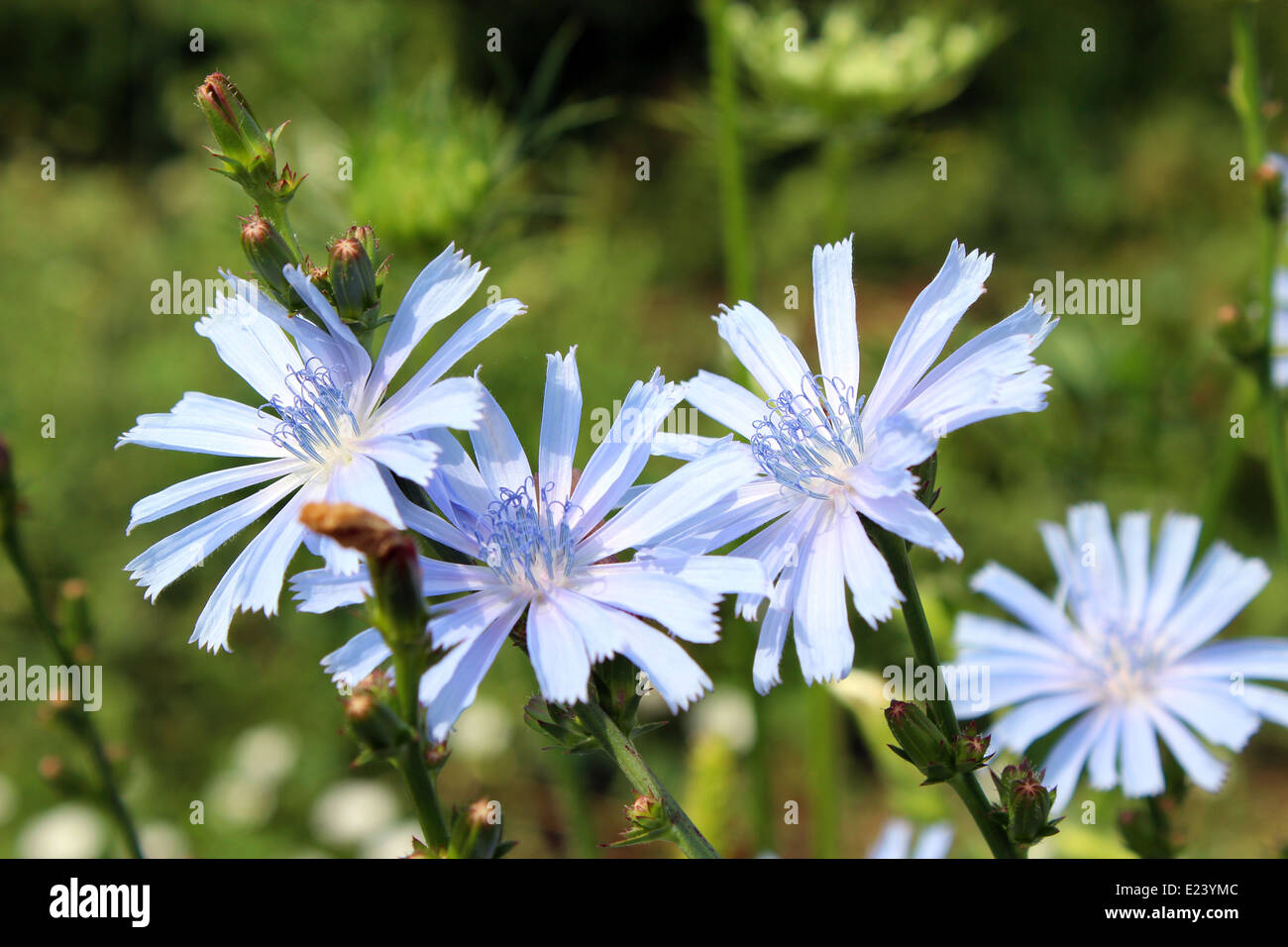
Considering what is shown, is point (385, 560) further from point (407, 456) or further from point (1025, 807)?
point (1025, 807)

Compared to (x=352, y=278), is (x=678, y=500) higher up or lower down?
lower down

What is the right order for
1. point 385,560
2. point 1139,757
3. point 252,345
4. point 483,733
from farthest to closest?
point 483,733, point 1139,757, point 252,345, point 385,560

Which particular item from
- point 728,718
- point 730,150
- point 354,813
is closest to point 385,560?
point 730,150

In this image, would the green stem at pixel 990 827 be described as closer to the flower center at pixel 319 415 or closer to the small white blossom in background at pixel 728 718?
the flower center at pixel 319 415

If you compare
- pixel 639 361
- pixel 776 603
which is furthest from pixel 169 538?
pixel 639 361

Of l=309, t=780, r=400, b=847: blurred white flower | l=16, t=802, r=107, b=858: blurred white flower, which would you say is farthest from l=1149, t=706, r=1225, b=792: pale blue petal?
l=16, t=802, r=107, b=858: blurred white flower

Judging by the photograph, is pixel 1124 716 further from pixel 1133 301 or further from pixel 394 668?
pixel 1133 301

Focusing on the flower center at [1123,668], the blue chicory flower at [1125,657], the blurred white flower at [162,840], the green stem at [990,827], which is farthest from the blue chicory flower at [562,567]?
the blurred white flower at [162,840]
